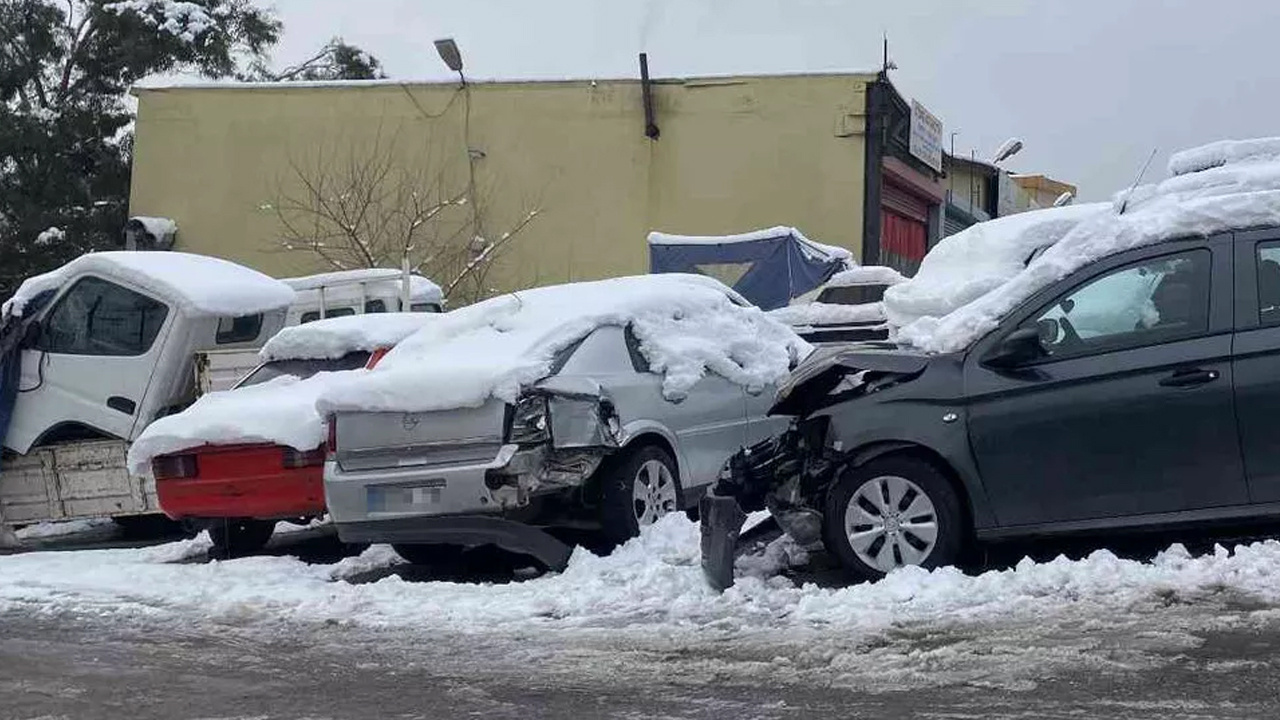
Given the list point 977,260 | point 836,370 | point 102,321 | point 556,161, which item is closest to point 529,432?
point 836,370

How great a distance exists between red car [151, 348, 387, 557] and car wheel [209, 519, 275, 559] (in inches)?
17.4

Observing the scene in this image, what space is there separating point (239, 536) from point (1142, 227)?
20.8 ft

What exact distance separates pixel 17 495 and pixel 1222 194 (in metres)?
8.70

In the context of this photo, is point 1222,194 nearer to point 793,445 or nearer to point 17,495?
point 793,445

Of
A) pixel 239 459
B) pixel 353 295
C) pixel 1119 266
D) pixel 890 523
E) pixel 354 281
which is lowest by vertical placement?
pixel 890 523

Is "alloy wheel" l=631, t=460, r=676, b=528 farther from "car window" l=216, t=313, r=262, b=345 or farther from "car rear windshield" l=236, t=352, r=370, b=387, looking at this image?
"car window" l=216, t=313, r=262, b=345

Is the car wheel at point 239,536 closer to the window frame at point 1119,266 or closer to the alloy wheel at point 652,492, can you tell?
the alloy wheel at point 652,492

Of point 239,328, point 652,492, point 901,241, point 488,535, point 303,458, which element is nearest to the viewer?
point 488,535

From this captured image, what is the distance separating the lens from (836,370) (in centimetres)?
742

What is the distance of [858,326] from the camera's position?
699 inches

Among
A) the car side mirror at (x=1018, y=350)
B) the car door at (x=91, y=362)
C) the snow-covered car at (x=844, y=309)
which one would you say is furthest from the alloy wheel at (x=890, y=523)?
the snow-covered car at (x=844, y=309)

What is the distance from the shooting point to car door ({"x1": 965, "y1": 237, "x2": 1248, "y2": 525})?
6.66m

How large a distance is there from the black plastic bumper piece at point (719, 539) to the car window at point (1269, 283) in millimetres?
2703

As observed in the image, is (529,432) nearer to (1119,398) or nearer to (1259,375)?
(1119,398)
